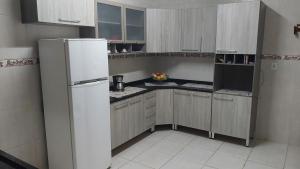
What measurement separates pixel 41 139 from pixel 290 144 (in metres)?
3.44

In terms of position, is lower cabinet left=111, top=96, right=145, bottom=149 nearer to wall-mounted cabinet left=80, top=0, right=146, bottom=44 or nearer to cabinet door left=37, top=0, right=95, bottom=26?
wall-mounted cabinet left=80, top=0, right=146, bottom=44

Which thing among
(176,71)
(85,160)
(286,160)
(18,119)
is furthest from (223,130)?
(18,119)

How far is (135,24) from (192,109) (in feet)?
5.31

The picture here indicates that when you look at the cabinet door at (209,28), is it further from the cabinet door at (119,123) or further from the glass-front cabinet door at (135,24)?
the cabinet door at (119,123)

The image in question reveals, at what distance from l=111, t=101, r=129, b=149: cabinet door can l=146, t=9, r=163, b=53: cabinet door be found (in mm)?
1162

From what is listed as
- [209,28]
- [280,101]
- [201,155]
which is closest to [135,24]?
[209,28]

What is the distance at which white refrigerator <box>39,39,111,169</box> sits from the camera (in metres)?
2.23

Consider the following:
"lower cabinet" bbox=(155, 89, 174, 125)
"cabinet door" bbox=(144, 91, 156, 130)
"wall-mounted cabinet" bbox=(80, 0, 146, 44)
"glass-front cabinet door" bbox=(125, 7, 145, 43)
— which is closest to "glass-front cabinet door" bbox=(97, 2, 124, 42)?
"wall-mounted cabinet" bbox=(80, 0, 146, 44)

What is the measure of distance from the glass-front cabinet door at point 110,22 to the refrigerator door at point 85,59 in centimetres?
49

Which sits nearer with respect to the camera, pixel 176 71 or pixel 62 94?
pixel 62 94

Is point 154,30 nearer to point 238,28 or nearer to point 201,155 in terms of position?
point 238,28

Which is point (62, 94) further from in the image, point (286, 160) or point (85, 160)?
point (286, 160)

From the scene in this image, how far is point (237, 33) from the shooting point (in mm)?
3184

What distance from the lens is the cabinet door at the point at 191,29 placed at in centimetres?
364
